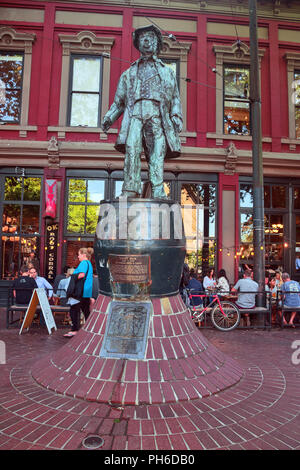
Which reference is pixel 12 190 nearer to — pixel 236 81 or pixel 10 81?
pixel 10 81

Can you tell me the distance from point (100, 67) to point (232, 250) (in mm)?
8721

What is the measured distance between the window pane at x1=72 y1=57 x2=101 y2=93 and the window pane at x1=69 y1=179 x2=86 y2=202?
3.70 metres

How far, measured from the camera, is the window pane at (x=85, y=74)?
12297 mm

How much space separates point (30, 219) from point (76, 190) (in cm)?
199

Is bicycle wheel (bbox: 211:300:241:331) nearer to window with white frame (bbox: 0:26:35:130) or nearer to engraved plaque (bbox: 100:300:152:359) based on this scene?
engraved plaque (bbox: 100:300:152:359)

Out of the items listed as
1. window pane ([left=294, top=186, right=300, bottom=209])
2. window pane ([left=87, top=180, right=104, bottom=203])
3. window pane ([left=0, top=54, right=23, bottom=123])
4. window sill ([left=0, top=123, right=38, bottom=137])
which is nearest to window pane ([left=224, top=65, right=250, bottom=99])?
window pane ([left=294, top=186, right=300, bottom=209])

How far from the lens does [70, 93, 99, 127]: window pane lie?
12.2 meters

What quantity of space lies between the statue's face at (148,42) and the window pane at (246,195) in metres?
8.72

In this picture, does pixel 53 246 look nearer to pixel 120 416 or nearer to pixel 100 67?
pixel 100 67

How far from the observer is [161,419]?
9.04ft

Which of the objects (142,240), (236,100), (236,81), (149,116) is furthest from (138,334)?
(236,81)
